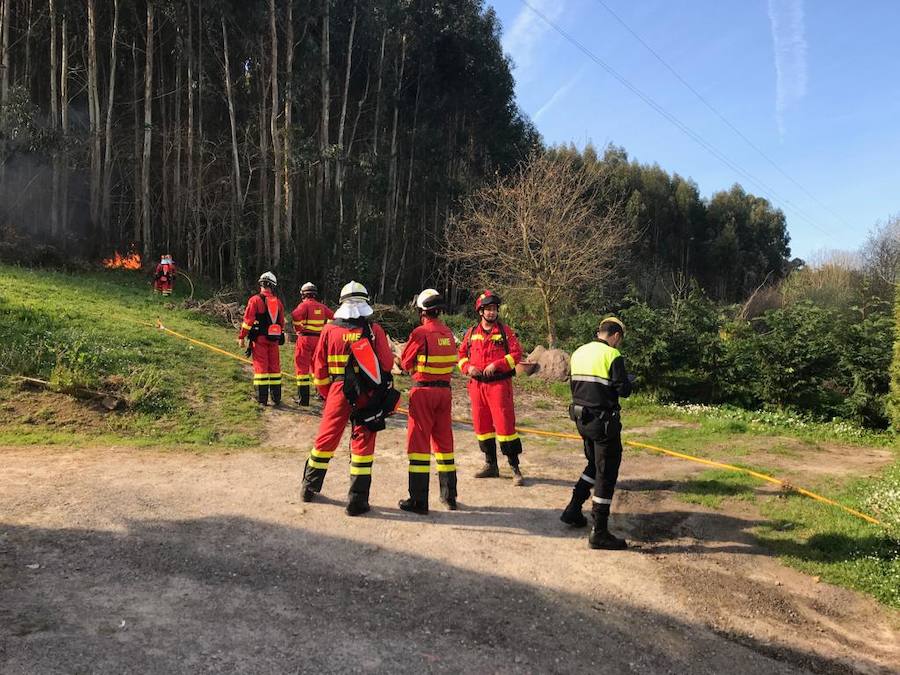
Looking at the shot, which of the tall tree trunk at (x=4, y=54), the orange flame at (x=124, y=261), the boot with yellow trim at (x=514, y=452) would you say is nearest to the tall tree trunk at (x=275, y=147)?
the orange flame at (x=124, y=261)

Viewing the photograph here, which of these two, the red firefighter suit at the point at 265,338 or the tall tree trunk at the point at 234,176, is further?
the tall tree trunk at the point at 234,176

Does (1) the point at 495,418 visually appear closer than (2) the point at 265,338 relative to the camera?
Yes

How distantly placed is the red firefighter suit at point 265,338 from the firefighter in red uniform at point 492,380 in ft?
12.4

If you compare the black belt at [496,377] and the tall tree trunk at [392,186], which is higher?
the tall tree trunk at [392,186]

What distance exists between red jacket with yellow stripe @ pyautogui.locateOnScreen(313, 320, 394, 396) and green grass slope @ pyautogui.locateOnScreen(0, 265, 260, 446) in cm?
275

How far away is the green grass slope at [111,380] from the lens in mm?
7711

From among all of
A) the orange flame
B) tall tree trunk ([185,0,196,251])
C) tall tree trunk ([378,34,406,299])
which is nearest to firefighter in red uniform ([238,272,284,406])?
the orange flame

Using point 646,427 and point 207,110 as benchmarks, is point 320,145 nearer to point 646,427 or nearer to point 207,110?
point 207,110

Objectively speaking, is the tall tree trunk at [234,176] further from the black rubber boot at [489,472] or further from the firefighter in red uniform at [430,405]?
the firefighter in red uniform at [430,405]

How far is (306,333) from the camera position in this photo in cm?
964

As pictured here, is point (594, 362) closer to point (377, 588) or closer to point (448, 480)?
point (448, 480)

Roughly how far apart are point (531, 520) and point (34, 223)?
82.9ft

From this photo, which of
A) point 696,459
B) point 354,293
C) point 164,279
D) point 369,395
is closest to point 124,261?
point 164,279

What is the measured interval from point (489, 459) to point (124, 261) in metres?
21.2
